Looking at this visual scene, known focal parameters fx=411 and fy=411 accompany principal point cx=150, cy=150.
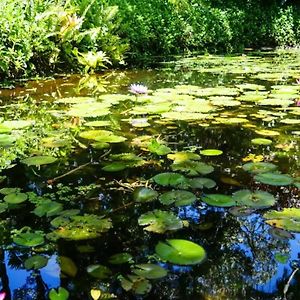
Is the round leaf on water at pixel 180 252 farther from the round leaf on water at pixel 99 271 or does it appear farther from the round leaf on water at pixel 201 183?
the round leaf on water at pixel 201 183

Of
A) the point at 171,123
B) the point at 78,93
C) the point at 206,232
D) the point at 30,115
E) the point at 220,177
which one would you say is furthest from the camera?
the point at 78,93

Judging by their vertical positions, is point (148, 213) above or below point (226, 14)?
below

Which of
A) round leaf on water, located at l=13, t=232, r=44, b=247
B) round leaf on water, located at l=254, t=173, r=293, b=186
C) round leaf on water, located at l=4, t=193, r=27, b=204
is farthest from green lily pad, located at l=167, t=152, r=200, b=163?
round leaf on water, located at l=13, t=232, r=44, b=247

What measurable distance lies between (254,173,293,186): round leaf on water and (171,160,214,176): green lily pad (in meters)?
0.22

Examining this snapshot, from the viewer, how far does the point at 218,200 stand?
1504 mm

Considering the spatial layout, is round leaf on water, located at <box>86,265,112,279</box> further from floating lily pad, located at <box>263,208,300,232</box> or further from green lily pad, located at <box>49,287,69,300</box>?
floating lily pad, located at <box>263,208,300,232</box>

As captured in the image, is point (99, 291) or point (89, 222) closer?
point (99, 291)

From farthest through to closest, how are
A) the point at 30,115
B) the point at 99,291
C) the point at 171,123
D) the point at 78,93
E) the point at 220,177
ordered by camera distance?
the point at 78,93 < the point at 30,115 < the point at 171,123 < the point at 220,177 < the point at 99,291

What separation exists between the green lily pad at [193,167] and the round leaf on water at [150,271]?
0.69 meters

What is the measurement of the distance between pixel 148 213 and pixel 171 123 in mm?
1331

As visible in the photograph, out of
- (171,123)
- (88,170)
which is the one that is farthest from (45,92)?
(88,170)

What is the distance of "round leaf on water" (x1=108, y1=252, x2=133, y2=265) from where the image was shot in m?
1.14

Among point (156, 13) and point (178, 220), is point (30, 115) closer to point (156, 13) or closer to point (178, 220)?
point (178, 220)

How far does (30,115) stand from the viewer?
286 centimetres
